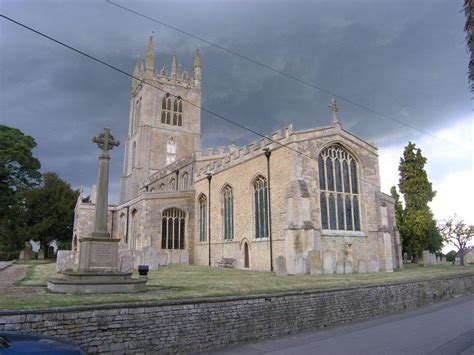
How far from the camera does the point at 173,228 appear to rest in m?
30.4

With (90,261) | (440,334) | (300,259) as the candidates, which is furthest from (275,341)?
(300,259)

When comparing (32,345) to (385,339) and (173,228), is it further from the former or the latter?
(173,228)

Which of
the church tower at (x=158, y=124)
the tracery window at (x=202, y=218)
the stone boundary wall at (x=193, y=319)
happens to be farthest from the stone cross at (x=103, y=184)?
→ the church tower at (x=158, y=124)

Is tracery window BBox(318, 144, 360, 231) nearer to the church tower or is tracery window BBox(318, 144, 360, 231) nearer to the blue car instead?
the blue car

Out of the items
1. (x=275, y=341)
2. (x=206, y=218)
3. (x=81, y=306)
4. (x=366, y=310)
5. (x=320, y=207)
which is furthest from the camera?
(x=206, y=218)

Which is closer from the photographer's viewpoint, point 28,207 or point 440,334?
point 440,334

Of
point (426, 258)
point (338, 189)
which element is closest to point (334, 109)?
point (338, 189)

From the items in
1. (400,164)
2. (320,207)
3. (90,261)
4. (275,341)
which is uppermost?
(400,164)

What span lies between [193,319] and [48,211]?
38172 mm

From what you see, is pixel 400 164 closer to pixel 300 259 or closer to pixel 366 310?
pixel 300 259

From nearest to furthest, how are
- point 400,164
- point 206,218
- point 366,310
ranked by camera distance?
point 366,310, point 206,218, point 400,164

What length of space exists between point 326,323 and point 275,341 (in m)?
2.65

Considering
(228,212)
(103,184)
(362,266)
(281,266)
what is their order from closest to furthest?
1. (103,184)
2. (281,266)
3. (362,266)
4. (228,212)

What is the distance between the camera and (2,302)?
8.15m
